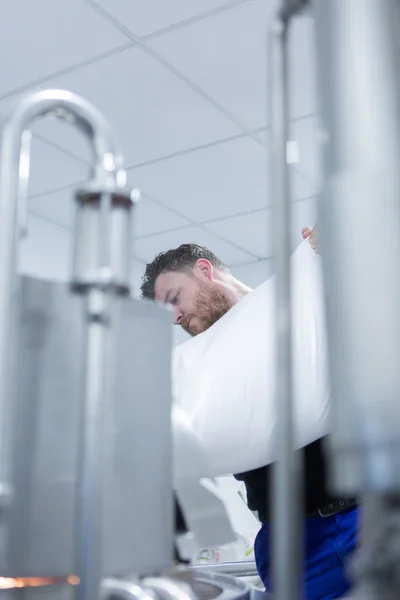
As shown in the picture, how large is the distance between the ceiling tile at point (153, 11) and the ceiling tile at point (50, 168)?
74 centimetres

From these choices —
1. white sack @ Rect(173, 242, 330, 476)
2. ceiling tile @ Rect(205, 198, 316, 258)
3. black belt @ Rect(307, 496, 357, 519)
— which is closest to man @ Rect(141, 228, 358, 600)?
black belt @ Rect(307, 496, 357, 519)

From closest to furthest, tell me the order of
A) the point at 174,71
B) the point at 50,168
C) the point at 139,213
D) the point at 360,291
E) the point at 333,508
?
the point at 360,291 < the point at 333,508 < the point at 174,71 < the point at 50,168 < the point at 139,213

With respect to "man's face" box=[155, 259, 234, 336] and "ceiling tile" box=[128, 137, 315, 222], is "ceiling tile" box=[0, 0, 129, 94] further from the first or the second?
"man's face" box=[155, 259, 234, 336]

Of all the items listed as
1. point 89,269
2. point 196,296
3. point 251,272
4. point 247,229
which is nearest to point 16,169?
point 89,269

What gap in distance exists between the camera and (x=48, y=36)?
2131mm

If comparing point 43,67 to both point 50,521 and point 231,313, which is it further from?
point 50,521

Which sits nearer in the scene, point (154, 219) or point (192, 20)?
point (192, 20)

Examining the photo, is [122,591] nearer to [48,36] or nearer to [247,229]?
[48,36]

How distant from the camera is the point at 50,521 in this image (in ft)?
1.41

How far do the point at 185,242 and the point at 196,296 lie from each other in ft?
6.36

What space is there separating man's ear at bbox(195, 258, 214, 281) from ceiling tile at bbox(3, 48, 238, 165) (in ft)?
2.14

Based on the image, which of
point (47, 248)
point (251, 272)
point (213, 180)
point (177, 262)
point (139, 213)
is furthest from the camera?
point (251, 272)

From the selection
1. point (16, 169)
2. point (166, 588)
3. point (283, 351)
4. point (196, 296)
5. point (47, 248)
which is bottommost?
point (166, 588)

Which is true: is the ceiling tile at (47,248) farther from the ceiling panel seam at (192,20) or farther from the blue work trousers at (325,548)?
the blue work trousers at (325,548)
